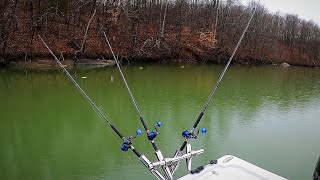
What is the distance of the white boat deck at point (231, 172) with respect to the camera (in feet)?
7.61

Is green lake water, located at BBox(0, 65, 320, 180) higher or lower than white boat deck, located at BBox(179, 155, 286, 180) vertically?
lower

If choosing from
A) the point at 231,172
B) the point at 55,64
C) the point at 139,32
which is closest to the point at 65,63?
the point at 55,64

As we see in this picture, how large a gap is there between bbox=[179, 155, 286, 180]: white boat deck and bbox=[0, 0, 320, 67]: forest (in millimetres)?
13445

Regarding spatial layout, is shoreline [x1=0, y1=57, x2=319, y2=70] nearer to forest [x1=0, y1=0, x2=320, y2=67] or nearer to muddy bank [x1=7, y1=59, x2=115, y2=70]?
muddy bank [x1=7, y1=59, x2=115, y2=70]

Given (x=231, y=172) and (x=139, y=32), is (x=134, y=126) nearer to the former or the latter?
(x=231, y=172)

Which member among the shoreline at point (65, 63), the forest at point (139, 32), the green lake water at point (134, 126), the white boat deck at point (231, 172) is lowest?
the green lake water at point (134, 126)

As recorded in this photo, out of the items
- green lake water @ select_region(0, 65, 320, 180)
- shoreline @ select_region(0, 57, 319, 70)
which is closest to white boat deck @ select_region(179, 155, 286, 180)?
green lake water @ select_region(0, 65, 320, 180)

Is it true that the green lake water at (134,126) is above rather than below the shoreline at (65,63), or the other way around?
below

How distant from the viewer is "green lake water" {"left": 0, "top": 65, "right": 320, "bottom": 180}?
15.5 ft

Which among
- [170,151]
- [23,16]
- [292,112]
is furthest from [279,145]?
[23,16]

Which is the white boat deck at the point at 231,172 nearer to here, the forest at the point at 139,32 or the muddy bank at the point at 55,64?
the muddy bank at the point at 55,64

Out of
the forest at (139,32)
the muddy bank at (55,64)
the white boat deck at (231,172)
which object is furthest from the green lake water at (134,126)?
the forest at (139,32)

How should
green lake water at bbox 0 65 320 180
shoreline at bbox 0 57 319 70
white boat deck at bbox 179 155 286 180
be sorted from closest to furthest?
white boat deck at bbox 179 155 286 180 → green lake water at bbox 0 65 320 180 → shoreline at bbox 0 57 319 70

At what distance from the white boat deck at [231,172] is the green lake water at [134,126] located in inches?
69.1
